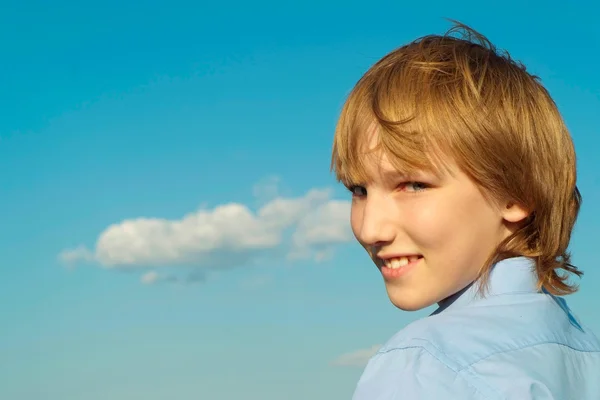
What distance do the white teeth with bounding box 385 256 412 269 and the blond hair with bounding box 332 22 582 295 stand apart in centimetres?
24

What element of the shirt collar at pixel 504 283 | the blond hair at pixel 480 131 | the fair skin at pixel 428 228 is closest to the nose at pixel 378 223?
the fair skin at pixel 428 228

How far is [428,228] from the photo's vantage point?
8.29 feet

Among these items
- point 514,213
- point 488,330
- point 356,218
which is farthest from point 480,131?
point 488,330

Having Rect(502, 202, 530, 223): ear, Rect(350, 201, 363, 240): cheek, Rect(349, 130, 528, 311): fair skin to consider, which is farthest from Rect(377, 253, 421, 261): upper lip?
Rect(502, 202, 530, 223): ear

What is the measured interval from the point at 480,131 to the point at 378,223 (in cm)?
48

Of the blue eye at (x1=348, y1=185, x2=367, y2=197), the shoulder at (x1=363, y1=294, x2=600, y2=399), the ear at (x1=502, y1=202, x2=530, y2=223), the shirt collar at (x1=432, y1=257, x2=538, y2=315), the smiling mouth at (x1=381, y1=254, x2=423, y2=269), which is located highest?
the blue eye at (x1=348, y1=185, x2=367, y2=197)

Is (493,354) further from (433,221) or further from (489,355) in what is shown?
(433,221)

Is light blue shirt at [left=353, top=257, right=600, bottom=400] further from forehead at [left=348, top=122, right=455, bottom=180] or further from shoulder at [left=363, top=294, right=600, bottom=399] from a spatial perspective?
forehead at [left=348, top=122, right=455, bottom=180]

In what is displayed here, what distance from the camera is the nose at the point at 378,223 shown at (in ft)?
8.63

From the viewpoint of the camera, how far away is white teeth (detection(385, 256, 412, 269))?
263 centimetres

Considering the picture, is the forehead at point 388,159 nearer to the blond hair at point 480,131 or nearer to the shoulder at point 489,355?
the blond hair at point 480,131

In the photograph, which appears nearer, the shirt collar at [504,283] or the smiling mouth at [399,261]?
the shirt collar at [504,283]

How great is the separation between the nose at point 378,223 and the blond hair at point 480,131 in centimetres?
13

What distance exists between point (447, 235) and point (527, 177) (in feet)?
1.43
